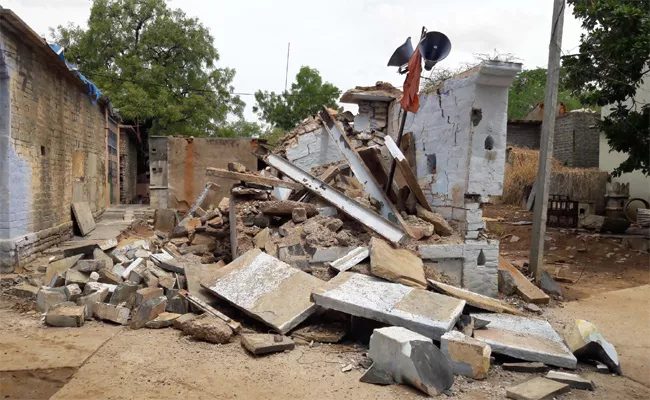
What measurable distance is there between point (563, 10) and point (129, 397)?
25.8 ft

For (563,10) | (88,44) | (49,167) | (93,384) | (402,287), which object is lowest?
(93,384)

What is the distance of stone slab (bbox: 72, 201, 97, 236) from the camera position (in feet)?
30.7

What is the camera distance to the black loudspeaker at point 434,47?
5.99 metres

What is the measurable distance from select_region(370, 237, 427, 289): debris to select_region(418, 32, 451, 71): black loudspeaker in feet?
8.55

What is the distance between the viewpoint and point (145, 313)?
4.95 metres

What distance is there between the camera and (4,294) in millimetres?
5953

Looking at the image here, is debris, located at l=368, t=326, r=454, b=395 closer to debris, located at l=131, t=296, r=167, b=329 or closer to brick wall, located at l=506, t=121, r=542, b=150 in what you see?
debris, located at l=131, t=296, r=167, b=329

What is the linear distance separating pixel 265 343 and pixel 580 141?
18.9 meters

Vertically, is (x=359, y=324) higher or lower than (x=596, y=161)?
lower

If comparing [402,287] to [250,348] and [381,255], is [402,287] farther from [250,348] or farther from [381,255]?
[250,348]

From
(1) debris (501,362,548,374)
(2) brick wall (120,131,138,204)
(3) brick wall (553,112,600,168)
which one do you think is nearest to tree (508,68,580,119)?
(3) brick wall (553,112,600,168)

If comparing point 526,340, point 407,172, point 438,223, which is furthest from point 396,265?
point 407,172

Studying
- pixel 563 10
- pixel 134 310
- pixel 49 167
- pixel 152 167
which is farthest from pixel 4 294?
pixel 563 10

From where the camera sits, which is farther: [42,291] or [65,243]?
[65,243]
